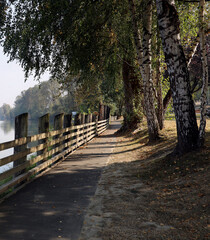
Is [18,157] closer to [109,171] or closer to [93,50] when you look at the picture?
[109,171]

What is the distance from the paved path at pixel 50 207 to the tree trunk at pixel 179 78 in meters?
2.75

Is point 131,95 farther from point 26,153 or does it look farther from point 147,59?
point 26,153

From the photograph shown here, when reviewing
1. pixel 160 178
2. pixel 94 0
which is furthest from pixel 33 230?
pixel 94 0

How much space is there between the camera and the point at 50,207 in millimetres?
4781

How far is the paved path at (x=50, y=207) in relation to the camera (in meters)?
3.76

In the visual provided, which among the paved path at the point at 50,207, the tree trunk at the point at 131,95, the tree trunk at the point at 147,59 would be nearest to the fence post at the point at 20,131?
the paved path at the point at 50,207

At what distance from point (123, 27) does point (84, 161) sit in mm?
6349

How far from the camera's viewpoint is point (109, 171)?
26.4 feet

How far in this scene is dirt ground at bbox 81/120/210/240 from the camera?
3779mm

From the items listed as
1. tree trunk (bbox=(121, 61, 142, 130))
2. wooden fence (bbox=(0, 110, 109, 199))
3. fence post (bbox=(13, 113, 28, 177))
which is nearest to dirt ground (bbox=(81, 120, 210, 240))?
wooden fence (bbox=(0, 110, 109, 199))

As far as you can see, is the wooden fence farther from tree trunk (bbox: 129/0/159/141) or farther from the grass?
tree trunk (bbox: 129/0/159/141)

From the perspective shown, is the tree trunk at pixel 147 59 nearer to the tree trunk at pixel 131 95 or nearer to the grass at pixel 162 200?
Result: the grass at pixel 162 200

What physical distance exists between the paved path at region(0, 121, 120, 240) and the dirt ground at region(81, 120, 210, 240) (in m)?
0.25

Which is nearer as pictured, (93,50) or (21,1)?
(21,1)
